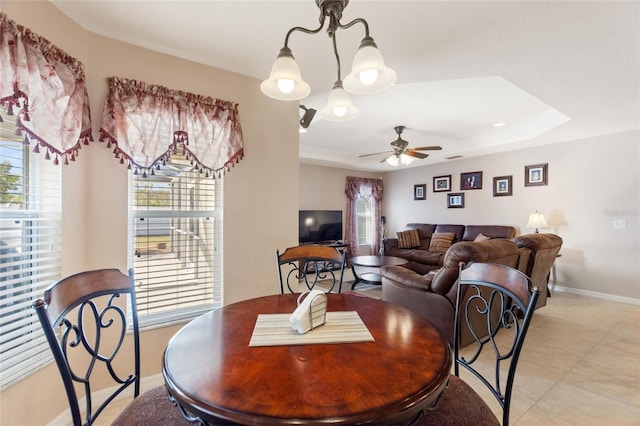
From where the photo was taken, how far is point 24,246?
4.92 ft

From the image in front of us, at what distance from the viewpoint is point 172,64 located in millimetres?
2053

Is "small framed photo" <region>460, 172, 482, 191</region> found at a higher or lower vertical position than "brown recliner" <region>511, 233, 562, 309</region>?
higher

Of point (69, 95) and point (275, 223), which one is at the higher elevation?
point (69, 95)

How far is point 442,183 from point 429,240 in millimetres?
1281

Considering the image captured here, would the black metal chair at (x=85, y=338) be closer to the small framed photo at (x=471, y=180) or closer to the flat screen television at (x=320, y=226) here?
the flat screen television at (x=320, y=226)

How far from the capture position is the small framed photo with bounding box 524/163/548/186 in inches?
189

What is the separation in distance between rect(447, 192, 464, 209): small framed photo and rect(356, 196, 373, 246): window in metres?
1.91

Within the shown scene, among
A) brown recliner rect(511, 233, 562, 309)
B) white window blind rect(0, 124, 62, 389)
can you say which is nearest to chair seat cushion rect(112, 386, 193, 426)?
white window blind rect(0, 124, 62, 389)

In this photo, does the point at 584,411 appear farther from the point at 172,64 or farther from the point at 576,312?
the point at 172,64

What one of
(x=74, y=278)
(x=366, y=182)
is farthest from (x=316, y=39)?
(x=366, y=182)

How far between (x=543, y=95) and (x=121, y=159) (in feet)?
11.9

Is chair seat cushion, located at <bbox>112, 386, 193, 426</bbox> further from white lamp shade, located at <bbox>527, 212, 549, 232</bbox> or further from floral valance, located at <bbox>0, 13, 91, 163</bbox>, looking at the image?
white lamp shade, located at <bbox>527, 212, 549, 232</bbox>

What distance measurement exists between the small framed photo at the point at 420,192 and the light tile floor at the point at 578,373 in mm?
3560

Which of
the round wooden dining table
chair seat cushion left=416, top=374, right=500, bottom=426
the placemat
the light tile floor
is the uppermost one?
the placemat
